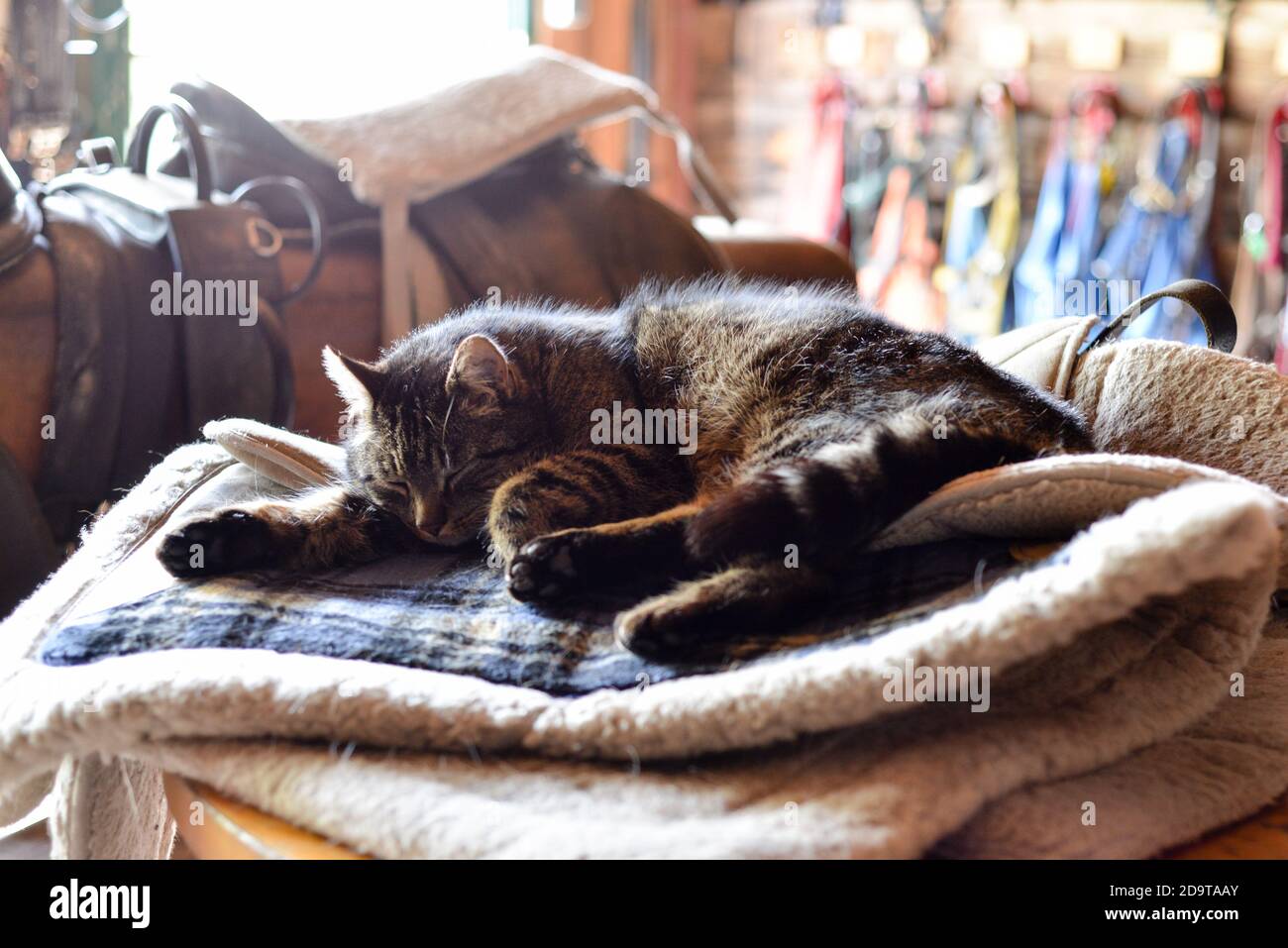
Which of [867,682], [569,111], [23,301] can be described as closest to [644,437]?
[867,682]

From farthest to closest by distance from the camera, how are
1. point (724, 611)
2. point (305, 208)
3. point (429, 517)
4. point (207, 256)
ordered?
1. point (305, 208)
2. point (207, 256)
3. point (429, 517)
4. point (724, 611)

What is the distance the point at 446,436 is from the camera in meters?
1.10

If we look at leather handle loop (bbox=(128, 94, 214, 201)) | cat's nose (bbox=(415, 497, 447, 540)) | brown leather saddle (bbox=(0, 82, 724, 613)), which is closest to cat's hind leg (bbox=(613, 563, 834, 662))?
cat's nose (bbox=(415, 497, 447, 540))

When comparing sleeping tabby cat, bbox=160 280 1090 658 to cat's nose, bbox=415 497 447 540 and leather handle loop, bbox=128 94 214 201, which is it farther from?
leather handle loop, bbox=128 94 214 201

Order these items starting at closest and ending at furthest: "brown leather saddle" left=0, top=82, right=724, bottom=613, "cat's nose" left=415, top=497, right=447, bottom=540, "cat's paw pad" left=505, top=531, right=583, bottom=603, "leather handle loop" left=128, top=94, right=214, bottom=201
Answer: "cat's paw pad" left=505, top=531, right=583, bottom=603 < "cat's nose" left=415, top=497, right=447, bottom=540 < "brown leather saddle" left=0, top=82, right=724, bottom=613 < "leather handle loop" left=128, top=94, right=214, bottom=201

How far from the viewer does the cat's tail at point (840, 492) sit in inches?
30.0

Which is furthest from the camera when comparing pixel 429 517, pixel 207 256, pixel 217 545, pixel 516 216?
pixel 516 216

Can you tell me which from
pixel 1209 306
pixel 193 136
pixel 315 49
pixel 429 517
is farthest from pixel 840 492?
pixel 315 49

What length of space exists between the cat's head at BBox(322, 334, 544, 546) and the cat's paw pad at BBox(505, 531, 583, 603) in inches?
9.3

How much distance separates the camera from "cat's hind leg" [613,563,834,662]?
0.73 metres

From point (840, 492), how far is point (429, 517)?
0.46 m

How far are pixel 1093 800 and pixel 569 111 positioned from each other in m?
1.44

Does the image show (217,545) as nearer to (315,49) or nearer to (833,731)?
(833,731)

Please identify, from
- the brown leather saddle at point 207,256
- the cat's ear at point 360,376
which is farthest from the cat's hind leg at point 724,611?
the brown leather saddle at point 207,256
